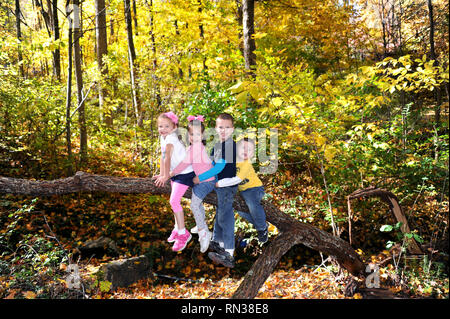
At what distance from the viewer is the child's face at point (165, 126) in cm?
264

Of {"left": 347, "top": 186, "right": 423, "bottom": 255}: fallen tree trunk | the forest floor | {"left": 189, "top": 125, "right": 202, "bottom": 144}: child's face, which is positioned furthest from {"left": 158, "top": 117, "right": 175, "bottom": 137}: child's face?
{"left": 347, "top": 186, "right": 423, "bottom": 255}: fallen tree trunk

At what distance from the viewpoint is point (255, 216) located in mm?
3033

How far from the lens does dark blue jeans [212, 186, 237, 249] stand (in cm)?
278

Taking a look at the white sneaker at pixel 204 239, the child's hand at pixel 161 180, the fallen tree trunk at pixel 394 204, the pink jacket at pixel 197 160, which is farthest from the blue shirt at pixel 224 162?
the fallen tree trunk at pixel 394 204

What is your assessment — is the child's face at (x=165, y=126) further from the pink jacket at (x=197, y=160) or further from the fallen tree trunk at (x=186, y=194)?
the fallen tree trunk at (x=186, y=194)

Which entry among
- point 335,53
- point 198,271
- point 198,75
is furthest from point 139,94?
point 335,53

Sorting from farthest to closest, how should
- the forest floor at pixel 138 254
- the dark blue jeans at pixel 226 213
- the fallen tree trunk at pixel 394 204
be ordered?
1. the forest floor at pixel 138 254
2. the fallen tree trunk at pixel 394 204
3. the dark blue jeans at pixel 226 213

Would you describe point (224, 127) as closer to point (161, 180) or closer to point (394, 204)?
point (161, 180)

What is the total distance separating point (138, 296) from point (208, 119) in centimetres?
295

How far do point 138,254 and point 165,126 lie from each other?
3517 millimetres

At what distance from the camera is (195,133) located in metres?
2.62

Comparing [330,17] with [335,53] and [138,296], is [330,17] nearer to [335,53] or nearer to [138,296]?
[335,53]

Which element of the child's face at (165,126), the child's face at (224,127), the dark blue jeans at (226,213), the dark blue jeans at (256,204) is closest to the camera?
the child's face at (224,127)

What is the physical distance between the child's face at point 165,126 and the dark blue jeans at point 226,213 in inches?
28.8
